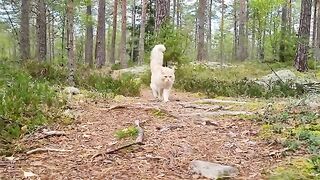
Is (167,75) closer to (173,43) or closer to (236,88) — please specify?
(236,88)

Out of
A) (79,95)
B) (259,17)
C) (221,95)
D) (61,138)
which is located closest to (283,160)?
(61,138)

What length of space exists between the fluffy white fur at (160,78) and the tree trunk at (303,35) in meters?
5.77

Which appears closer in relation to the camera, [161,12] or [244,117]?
[244,117]

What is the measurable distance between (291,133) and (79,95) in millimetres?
3997

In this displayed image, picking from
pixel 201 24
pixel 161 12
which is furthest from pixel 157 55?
pixel 201 24

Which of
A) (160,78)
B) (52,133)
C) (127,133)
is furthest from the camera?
(160,78)

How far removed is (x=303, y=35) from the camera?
1320cm

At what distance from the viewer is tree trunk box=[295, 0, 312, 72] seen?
42.1ft

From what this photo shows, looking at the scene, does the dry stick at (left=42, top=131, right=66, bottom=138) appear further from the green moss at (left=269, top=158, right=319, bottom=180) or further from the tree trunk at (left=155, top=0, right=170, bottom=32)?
the tree trunk at (left=155, top=0, right=170, bottom=32)

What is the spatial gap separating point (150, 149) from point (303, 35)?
35.1 feet

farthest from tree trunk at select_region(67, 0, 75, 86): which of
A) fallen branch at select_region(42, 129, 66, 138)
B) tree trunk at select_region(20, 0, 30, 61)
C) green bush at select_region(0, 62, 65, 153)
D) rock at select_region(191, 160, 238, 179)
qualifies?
rock at select_region(191, 160, 238, 179)

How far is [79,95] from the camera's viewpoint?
7.12 m

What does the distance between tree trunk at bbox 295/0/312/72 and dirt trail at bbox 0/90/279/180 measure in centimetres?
839

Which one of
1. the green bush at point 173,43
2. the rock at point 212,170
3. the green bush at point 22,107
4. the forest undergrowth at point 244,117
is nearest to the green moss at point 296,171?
the forest undergrowth at point 244,117
